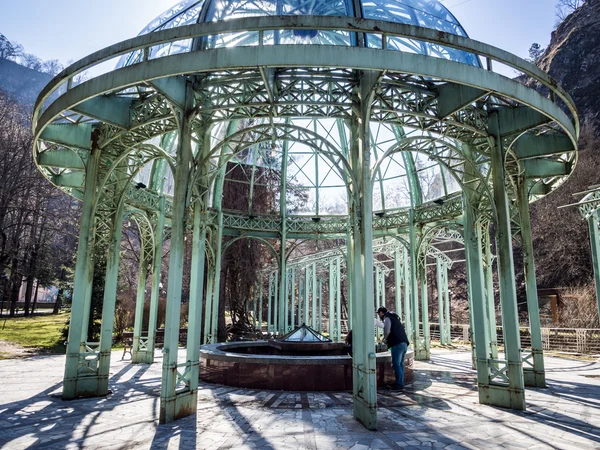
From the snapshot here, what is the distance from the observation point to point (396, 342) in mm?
9695

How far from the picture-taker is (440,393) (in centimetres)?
962

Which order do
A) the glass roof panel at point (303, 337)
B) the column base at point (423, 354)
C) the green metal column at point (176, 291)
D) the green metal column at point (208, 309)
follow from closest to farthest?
the green metal column at point (176, 291) → the glass roof panel at point (303, 337) → the column base at point (423, 354) → the green metal column at point (208, 309)

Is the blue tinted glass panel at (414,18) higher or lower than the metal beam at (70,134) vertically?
higher

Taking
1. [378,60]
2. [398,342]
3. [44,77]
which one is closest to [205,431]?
[398,342]

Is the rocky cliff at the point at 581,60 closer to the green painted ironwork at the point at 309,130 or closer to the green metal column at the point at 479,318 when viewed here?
the green painted ironwork at the point at 309,130

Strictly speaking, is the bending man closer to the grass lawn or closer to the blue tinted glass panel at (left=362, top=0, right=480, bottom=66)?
the blue tinted glass panel at (left=362, top=0, right=480, bottom=66)

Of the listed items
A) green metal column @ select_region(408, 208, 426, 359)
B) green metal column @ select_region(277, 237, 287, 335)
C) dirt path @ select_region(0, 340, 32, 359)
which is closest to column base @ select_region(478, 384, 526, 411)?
green metal column @ select_region(408, 208, 426, 359)

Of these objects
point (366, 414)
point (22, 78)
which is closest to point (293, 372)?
point (366, 414)

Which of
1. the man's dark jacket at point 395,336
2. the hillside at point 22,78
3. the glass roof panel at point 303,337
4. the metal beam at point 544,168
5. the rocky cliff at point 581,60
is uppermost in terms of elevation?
the hillside at point 22,78

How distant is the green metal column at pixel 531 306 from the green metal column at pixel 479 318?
2054 millimetres

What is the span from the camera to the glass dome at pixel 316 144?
795 cm

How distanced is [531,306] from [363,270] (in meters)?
6.69

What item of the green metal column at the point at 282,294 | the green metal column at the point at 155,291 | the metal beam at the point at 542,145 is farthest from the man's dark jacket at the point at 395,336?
the green metal column at the point at 282,294

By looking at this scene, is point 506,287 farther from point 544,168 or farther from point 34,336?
point 34,336
